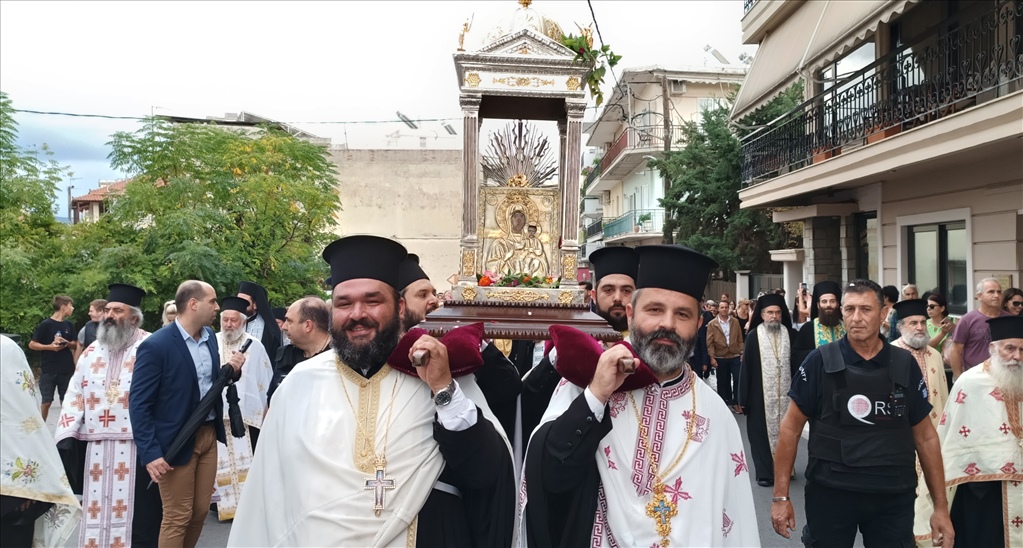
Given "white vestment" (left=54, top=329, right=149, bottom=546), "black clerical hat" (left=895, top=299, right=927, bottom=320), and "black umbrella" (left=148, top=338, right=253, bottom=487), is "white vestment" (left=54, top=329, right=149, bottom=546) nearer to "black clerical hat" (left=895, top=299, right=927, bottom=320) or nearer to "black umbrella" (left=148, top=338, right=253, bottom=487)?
"black umbrella" (left=148, top=338, right=253, bottom=487)

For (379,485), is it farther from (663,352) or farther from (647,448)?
(663,352)

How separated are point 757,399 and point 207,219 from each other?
1165 centimetres

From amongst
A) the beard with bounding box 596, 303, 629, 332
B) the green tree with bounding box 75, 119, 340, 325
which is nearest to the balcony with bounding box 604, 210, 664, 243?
the green tree with bounding box 75, 119, 340, 325

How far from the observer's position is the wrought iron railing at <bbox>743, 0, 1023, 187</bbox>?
8.44 meters

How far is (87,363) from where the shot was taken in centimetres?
553

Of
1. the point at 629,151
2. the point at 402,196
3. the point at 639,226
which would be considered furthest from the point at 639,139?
the point at 402,196

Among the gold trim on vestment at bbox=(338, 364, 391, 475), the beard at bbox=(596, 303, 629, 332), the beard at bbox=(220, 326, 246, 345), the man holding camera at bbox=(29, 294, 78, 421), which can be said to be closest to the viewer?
the gold trim on vestment at bbox=(338, 364, 391, 475)

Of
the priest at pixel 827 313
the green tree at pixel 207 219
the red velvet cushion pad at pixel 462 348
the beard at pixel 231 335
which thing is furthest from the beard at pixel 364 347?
the green tree at pixel 207 219

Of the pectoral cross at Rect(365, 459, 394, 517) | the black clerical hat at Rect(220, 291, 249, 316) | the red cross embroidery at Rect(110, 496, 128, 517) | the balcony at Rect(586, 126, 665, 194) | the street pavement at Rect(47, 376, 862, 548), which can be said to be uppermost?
the balcony at Rect(586, 126, 665, 194)

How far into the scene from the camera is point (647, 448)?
290 centimetres

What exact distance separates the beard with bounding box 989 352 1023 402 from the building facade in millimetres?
3502

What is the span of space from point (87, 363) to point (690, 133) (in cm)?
1962

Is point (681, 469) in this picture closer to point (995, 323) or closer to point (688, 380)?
point (688, 380)

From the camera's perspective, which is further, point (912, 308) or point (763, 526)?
point (763, 526)
